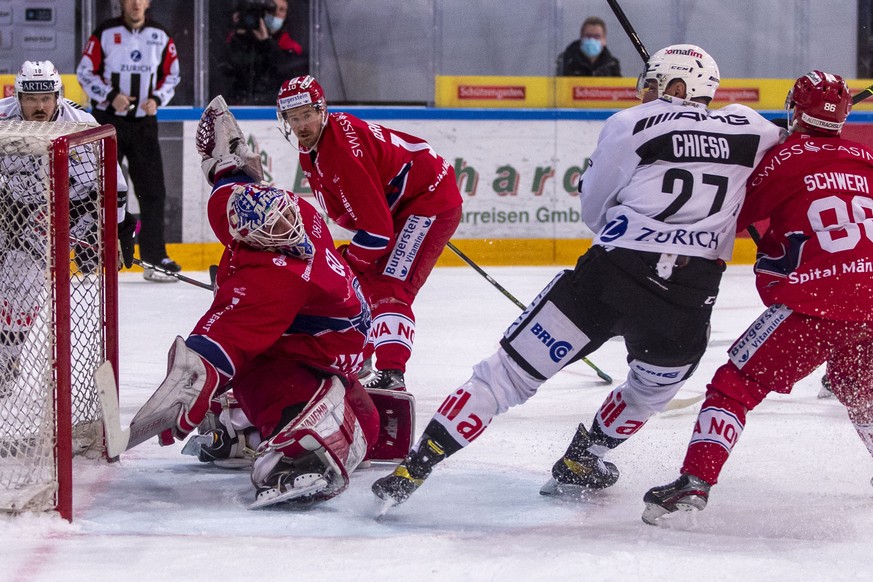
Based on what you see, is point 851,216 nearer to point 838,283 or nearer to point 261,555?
point 838,283

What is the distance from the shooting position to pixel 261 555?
86.9 inches

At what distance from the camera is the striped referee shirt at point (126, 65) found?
20.7 ft

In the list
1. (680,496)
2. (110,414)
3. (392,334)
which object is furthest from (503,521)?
(392,334)

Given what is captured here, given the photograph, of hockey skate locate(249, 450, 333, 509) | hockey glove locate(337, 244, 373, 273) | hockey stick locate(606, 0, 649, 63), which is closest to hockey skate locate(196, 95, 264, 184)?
hockey glove locate(337, 244, 373, 273)

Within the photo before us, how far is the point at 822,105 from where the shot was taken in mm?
2545

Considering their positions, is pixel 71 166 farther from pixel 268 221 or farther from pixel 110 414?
pixel 110 414

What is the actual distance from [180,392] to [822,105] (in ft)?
4.77

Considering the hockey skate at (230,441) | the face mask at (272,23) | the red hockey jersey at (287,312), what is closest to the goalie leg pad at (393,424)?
the red hockey jersey at (287,312)

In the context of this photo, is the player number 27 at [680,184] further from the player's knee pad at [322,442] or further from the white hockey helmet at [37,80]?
the white hockey helmet at [37,80]

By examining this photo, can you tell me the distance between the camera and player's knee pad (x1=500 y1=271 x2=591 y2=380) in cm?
247

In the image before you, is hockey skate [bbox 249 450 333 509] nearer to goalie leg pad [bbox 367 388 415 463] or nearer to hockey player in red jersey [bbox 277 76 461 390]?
goalie leg pad [bbox 367 388 415 463]

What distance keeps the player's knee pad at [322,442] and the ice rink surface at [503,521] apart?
3.2 inches

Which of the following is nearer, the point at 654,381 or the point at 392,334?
the point at 654,381

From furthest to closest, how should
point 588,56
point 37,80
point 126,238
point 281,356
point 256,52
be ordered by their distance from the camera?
1. point 588,56
2. point 256,52
3. point 37,80
4. point 126,238
5. point 281,356
